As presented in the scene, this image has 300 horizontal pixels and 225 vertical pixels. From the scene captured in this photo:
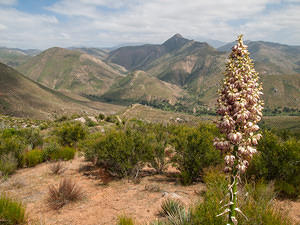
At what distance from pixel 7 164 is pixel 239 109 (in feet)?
32.8

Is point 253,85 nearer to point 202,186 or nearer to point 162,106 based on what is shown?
point 202,186

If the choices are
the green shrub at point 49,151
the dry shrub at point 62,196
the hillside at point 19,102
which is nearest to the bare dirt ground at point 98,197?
the dry shrub at point 62,196

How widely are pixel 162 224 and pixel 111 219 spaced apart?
6.47ft

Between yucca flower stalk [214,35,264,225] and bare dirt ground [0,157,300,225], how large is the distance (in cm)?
230

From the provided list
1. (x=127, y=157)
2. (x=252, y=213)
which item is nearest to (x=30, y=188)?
(x=127, y=157)

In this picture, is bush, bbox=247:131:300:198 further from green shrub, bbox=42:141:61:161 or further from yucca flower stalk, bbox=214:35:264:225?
green shrub, bbox=42:141:61:161

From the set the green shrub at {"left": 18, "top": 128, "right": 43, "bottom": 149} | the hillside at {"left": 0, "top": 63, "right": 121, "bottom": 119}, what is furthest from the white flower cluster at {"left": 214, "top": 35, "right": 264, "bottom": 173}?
the hillside at {"left": 0, "top": 63, "right": 121, "bottom": 119}

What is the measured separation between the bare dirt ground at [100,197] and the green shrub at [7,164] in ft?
1.23

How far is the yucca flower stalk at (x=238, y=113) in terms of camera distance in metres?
2.36

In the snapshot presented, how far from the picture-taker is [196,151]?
7.68 metres

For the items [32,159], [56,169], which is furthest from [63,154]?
[56,169]

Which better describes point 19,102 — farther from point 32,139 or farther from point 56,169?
point 56,169

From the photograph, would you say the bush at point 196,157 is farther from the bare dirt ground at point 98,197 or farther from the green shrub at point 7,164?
the green shrub at point 7,164

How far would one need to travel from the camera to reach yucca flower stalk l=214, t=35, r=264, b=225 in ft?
7.75
